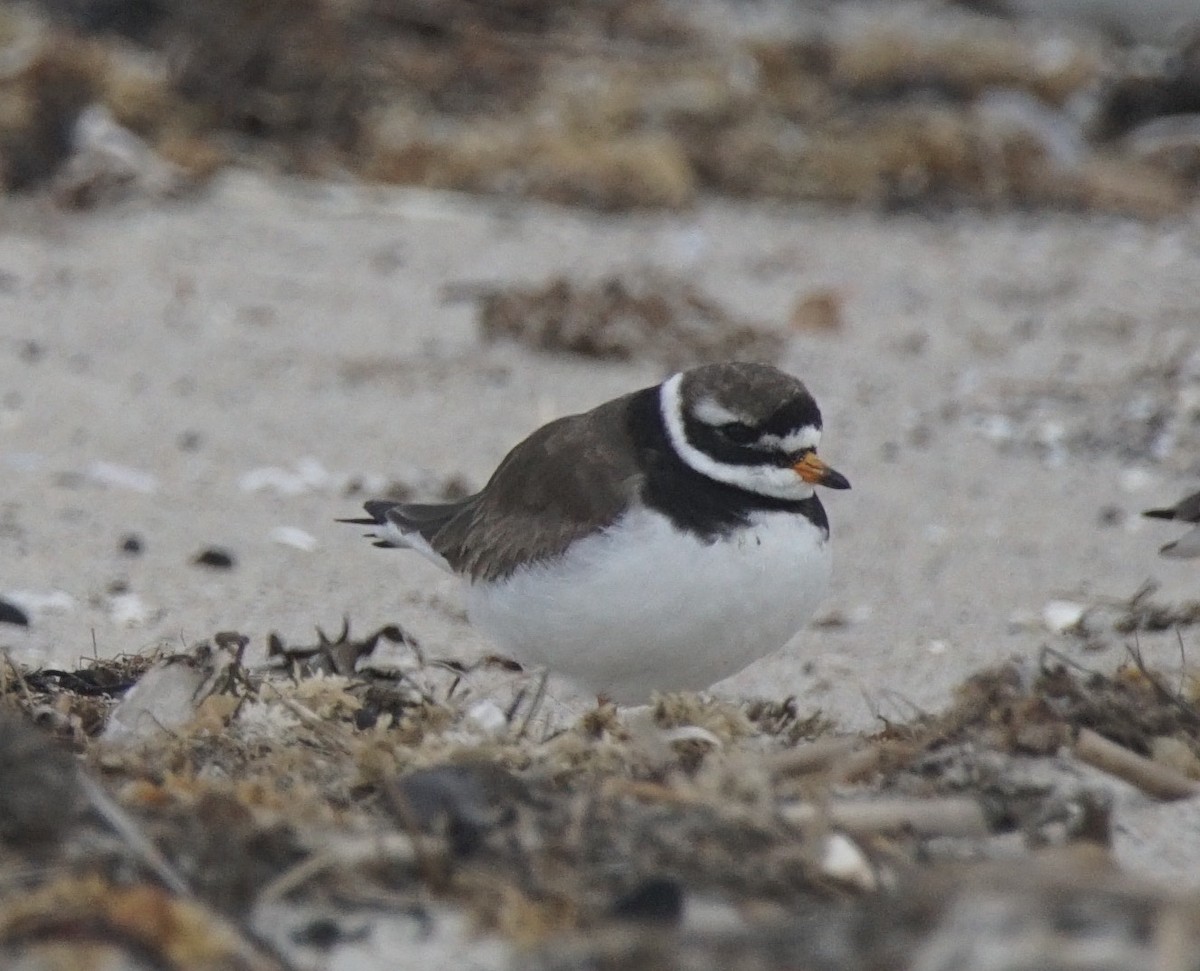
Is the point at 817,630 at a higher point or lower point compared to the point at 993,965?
lower

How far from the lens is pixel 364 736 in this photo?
12.1 ft

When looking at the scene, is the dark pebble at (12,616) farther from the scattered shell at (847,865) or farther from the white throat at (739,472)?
the scattered shell at (847,865)

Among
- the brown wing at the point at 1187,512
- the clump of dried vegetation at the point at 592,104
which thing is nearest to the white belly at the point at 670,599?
the brown wing at the point at 1187,512

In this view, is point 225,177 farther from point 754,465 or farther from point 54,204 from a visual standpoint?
point 754,465

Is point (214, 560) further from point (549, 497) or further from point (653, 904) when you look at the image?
point (653, 904)

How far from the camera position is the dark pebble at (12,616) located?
5.18m

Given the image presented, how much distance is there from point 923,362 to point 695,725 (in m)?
4.47

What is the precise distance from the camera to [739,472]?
14.3 feet

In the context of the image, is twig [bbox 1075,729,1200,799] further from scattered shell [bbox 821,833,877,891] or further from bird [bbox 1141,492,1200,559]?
bird [bbox 1141,492,1200,559]

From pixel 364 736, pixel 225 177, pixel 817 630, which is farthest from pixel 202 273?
pixel 364 736

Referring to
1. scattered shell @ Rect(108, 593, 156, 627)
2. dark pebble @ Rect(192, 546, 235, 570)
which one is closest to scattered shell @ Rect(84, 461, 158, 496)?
dark pebble @ Rect(192, 546, 235, 570)

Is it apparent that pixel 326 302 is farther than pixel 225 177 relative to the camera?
No

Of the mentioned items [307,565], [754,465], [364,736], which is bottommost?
[307,565]

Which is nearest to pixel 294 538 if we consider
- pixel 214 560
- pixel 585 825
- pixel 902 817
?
pixel 214 560
